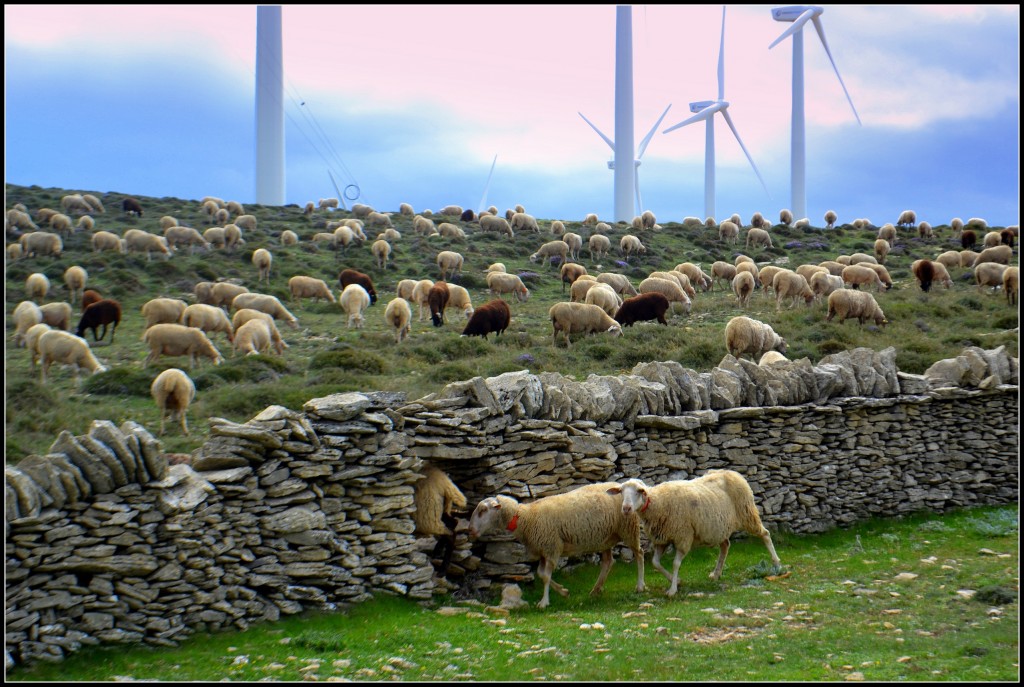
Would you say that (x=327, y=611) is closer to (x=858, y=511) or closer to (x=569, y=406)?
(x=569, y=406)

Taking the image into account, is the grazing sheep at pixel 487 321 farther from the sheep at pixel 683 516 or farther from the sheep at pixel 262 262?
the sheep at pixel 683 516

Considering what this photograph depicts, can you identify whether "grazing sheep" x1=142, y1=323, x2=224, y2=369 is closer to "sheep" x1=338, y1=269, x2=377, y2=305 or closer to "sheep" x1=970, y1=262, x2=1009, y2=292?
"sheep" x1=338, y1=269, x2=377, y2=305

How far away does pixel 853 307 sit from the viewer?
86.2 feet

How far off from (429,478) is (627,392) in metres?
3.55

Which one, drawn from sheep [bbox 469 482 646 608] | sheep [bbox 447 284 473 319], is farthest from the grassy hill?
sheep [bbox 469 482 646 608]

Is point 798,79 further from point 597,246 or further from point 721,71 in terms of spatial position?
point 597,246

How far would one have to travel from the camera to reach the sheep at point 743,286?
3020 centimetres

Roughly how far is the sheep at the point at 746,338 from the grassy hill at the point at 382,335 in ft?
1.97

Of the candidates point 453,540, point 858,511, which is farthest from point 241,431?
point 858,511

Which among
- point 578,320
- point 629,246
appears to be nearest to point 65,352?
point 578,320

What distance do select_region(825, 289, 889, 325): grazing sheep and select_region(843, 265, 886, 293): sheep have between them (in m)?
7.17

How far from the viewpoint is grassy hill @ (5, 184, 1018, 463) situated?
55.2 ft

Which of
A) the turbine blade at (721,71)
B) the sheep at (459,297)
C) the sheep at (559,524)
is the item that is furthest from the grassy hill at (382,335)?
the turbine blade at (721,71)

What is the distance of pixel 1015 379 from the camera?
1675 centimetres
